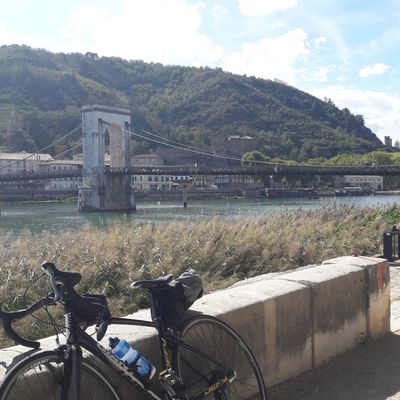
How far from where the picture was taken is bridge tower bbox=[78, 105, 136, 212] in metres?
66.2

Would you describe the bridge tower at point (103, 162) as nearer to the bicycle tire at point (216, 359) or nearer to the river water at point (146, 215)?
the river water at point (146, 215)

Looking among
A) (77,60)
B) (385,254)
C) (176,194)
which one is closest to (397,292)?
(385,254)

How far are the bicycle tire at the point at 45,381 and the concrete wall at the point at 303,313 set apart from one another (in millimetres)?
337

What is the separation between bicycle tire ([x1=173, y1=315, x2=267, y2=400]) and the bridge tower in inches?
2473

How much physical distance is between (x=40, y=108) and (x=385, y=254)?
137m

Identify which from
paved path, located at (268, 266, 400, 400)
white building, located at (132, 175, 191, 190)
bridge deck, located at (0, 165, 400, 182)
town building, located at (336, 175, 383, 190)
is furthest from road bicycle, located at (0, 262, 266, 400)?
town building, located at (336, 175, 383, 190)

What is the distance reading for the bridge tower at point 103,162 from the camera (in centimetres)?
6625

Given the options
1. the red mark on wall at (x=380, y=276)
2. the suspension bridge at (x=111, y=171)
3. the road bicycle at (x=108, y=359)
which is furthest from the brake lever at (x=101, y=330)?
the suspension bridge at (x=111, y=171)

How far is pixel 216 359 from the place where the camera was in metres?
2.77

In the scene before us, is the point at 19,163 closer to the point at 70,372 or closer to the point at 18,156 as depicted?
the point at 18,156

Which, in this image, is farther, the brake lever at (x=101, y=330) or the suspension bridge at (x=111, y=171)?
the suspension bridge at (x=111, y=171)

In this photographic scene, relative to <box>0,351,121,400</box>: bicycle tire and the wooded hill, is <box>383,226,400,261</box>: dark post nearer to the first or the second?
<box>0,351,121,400</box>: bicycle tire

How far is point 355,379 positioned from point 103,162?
6951 cm

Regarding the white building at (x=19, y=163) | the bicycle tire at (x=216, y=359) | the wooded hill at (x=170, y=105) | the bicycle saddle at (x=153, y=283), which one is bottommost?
the bicycle tire at (x=216, y=359)
